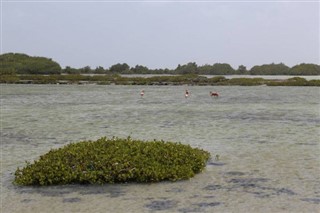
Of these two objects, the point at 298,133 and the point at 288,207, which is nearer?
the point at 288,207

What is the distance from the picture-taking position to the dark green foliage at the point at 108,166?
31.6 ft

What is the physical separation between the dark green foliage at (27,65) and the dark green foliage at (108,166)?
342ft

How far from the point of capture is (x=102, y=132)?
61.2 feet

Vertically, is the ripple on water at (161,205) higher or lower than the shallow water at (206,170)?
lower

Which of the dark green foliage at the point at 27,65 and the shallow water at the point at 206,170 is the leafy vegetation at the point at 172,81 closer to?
the dark green foliage at the point at 27,65

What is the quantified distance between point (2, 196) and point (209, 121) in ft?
47.0

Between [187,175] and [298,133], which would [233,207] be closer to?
[187,175]

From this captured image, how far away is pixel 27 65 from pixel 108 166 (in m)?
118

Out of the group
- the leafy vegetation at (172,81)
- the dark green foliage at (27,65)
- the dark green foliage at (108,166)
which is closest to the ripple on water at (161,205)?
the dark green foliage at (108,166)

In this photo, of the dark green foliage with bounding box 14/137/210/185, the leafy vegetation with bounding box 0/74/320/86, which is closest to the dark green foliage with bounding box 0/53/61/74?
the leafy vegetation with bounding box 0/74/320/86

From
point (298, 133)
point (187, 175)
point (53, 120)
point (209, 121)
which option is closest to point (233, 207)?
point (187, 175)

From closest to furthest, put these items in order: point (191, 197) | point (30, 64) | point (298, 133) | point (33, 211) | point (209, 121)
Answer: point (33, 211)
point (191, 197)
point (298, 133)
point (209, 121)
point (30, 64)

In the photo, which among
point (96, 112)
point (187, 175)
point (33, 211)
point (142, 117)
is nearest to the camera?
point (33, 211)

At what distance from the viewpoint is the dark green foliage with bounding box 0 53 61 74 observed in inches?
4702
